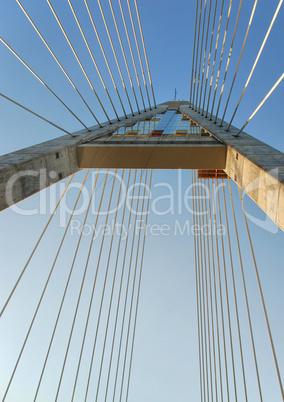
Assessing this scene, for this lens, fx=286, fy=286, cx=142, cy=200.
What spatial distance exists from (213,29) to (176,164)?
176 inches

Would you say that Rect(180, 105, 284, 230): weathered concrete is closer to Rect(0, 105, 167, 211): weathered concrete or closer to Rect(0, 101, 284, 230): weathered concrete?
Rect(0, 101, 284, 230): weathered concrete

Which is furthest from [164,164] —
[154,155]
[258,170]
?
[258,170]

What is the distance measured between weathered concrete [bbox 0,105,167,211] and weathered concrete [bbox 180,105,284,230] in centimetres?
462

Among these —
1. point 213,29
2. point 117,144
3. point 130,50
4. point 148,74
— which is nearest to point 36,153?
point 117,144

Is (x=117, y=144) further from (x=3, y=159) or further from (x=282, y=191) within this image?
(x=282, y=191)

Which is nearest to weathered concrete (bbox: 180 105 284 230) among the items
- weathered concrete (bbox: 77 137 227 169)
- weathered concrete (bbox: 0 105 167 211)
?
weathered concrete (bbox: 77 137 227 169)

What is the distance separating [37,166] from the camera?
710 centimetres

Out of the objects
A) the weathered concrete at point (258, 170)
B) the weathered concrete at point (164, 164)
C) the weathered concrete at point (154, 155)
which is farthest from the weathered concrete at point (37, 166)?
the weathered concrete at point (258, 170)

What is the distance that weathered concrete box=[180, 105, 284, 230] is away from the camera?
5196 mm

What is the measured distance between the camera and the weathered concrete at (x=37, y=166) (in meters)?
6.12

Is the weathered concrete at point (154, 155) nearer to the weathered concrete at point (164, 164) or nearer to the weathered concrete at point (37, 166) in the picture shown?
the weathered concrete at point (164, 164)

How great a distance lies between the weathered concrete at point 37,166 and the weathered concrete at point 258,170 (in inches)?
182

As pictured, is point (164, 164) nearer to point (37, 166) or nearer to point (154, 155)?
point (154, 155)

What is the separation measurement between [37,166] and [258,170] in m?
5.16
